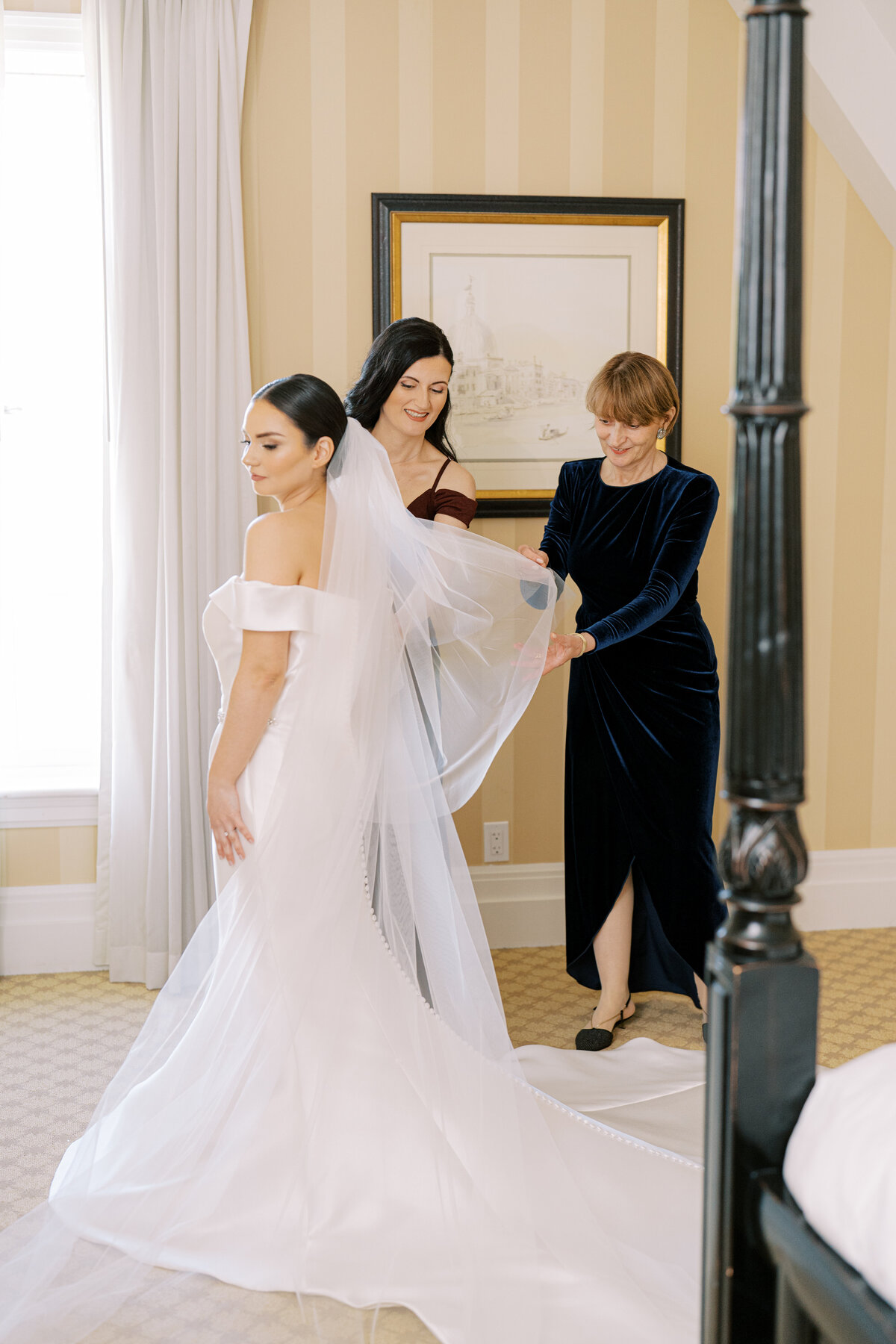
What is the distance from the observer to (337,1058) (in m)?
1.97

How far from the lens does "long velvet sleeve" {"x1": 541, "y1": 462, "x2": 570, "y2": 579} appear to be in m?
2.87

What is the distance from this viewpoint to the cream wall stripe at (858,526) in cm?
354

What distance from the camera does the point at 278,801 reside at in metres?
2.02

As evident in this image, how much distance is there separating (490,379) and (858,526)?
134cm

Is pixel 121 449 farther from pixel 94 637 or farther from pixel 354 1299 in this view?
pixel 354 1299

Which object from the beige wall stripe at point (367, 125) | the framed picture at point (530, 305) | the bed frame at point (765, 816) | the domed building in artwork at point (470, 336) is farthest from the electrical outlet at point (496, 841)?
the bed frame at point (765, 816)

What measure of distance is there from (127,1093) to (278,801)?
0.63 m

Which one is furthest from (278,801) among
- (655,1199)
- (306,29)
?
(306,29)

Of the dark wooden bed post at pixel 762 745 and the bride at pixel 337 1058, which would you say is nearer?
the dark wooden bed post at pixel 762 745

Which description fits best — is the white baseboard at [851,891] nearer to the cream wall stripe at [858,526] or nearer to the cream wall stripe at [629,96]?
the cream wall stripe at [858,526]

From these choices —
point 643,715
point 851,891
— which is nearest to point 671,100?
point 643,715

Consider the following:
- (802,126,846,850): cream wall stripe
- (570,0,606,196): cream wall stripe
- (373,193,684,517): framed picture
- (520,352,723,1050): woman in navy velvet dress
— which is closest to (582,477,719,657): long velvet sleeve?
(520,352,723,1050): woman in navy velvet dress

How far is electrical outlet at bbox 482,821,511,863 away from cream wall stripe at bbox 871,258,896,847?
1.29m

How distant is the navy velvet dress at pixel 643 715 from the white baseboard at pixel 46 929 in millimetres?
1572
